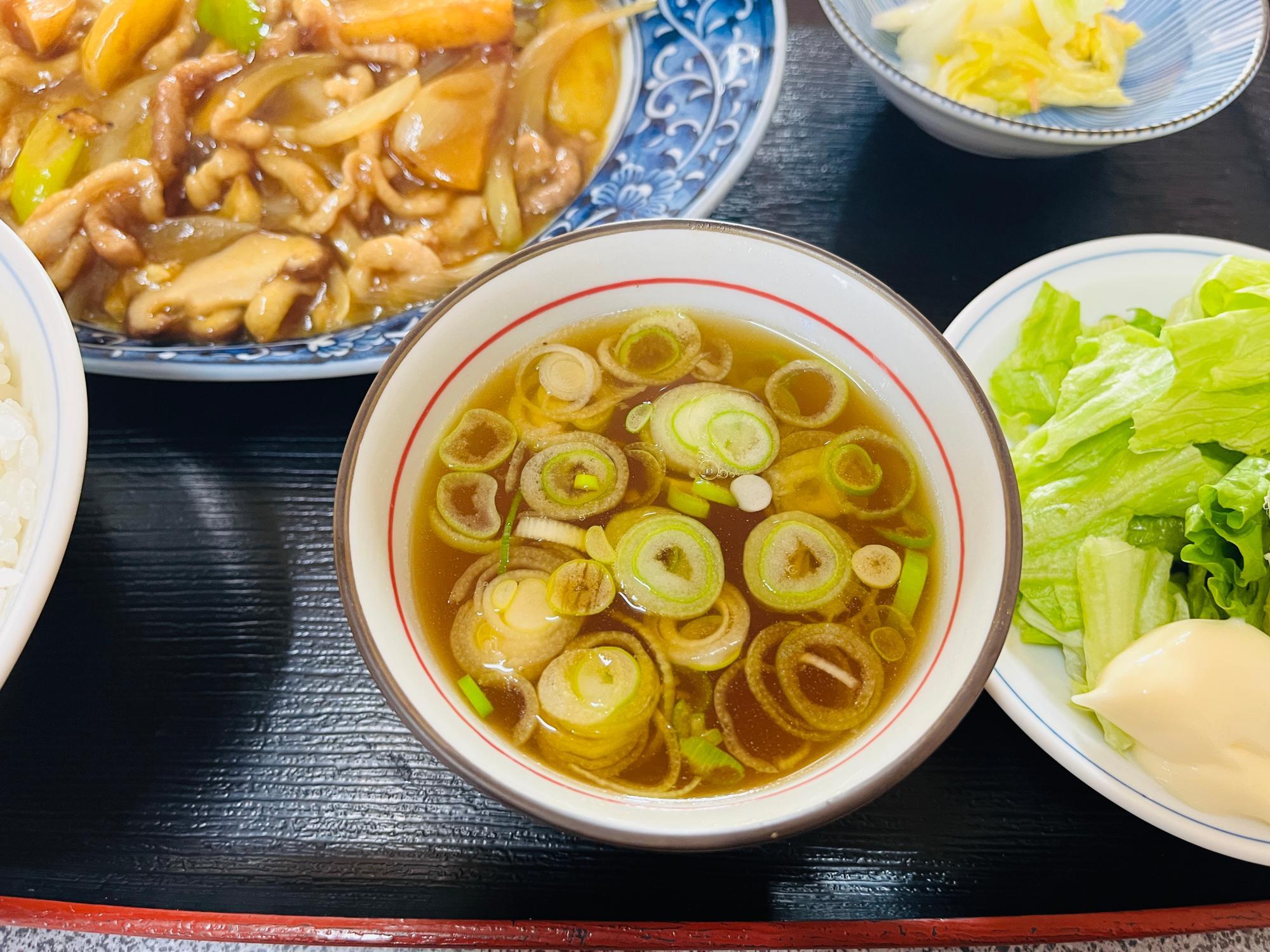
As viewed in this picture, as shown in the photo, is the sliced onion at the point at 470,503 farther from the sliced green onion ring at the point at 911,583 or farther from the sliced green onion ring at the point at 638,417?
the sliced green onion ring at the point at 911,583

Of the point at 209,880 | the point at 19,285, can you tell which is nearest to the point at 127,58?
the point at 19,285

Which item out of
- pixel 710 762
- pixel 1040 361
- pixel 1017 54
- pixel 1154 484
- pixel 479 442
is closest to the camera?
pixel 710 762

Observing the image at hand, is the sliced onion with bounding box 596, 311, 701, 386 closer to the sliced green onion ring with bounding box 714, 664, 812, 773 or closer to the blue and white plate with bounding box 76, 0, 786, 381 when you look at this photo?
the blue and white plate with bounding box 76, 0, 786, 381

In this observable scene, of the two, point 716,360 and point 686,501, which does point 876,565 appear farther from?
point 716,360

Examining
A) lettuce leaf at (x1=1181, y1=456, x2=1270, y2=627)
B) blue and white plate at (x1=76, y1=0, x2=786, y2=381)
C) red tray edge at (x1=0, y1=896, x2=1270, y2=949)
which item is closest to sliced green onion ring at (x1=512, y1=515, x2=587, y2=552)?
blue and white plate at (x1=76, y1=0, x2=786, y2=381)

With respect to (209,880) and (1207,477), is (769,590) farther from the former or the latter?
(209,880)

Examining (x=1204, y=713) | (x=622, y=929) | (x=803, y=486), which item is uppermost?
(x=803, y=486)

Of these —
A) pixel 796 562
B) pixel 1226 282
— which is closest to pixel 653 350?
pixel 796 562

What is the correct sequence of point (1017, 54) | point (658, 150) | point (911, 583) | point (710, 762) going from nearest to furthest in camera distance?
point (710, 762) < point (911, 583) < point (658, 150) < point (1017, 54)

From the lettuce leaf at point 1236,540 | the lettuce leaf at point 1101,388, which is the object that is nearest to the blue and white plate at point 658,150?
the lettuce leaf at point 1101,388
